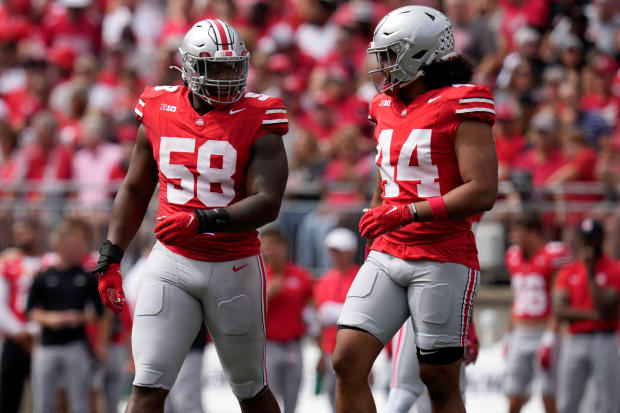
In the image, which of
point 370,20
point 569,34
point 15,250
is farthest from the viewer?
point 370,20

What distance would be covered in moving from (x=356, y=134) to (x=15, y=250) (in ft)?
12.3

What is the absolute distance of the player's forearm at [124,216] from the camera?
5789mm

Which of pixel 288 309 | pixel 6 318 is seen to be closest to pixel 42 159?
pixel 6 318

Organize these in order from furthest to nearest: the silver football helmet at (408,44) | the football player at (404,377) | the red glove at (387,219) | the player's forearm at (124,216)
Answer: the football player at (404,377) → the player's forearm at (124,216) → the silver football helmet at (408,44) → the red glove at (387,219)

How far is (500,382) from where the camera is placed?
34.6 ft

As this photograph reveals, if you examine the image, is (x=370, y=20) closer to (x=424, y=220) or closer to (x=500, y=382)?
(x=500, y=382)

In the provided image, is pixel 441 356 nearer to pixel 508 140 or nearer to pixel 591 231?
pixel 591 231

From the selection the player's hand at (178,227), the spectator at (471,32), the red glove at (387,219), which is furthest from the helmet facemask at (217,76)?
the spectator at (471,32)

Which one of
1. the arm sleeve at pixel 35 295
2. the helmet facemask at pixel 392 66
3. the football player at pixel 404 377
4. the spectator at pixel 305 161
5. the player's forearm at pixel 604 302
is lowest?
the arm sleeve at pixel 35 295

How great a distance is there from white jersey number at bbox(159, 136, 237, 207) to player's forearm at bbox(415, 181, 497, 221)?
101 centimetres

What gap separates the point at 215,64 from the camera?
549cm

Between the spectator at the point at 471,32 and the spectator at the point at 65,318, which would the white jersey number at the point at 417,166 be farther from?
the spectator at the point at 471,32

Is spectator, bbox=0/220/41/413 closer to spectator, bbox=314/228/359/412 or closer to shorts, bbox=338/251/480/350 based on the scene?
spectator, bbox=314/228/359/412

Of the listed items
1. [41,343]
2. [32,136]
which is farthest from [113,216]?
[32,136]
